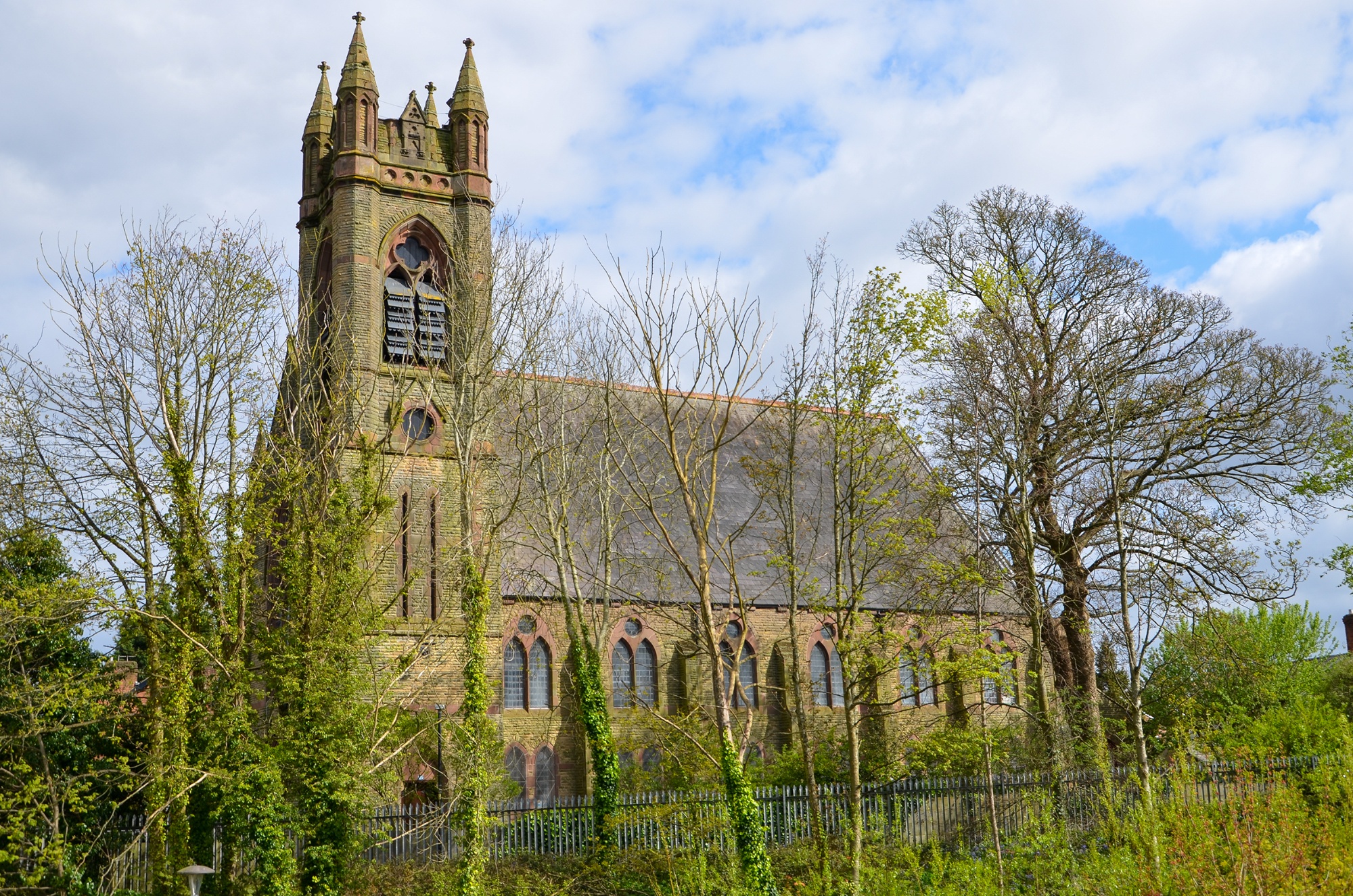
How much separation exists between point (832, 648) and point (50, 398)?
71.6ft

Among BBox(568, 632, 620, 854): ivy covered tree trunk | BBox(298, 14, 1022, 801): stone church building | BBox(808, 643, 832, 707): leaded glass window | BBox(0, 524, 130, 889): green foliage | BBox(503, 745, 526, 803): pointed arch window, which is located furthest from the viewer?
BBox(808, 643, 832, 707): leaded glass window

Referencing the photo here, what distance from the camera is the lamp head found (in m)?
14.0

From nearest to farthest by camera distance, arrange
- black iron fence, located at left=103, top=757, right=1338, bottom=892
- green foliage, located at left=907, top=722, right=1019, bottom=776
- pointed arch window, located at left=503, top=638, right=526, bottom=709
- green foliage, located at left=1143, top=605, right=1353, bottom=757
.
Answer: black iron fence, located at left=103, top=757, right=1338, bottom=892 < green foliage, located at left=907, top=722, right=1019, bottom=776 < green foliage, located at left=1143, top=605, right=1353, bottom=757 < pointed arch window, located at left=503, top=638, right=526, bottom=709

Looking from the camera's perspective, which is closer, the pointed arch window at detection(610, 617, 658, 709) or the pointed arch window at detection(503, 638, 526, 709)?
the pointed arch window at detection(503, 638, 526, 709)

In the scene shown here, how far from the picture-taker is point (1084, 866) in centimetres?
1420

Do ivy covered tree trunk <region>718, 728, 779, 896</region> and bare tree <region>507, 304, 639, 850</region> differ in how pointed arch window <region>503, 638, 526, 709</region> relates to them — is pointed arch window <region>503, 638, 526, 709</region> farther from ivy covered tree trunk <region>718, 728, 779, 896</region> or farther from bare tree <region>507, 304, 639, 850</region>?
ivy covered tree trunk <region>718, 728, 779, 896</region>

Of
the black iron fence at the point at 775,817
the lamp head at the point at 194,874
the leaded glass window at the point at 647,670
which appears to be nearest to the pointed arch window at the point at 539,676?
the leaded glass window at the point at 647,670

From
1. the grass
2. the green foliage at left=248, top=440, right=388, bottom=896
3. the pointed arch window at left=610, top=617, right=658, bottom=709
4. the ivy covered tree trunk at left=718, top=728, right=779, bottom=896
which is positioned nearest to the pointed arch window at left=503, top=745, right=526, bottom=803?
the pointed arch window at left=610, top=617, right=658, bottom=709

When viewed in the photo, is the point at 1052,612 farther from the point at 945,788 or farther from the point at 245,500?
the point at 245,500

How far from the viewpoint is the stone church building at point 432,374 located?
2481cm

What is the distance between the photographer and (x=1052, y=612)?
26406mm

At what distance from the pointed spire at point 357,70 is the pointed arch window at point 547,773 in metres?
16.2

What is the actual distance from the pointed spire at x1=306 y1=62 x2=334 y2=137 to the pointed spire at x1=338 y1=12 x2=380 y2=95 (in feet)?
5.27

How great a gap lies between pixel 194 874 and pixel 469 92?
20.0 meters
